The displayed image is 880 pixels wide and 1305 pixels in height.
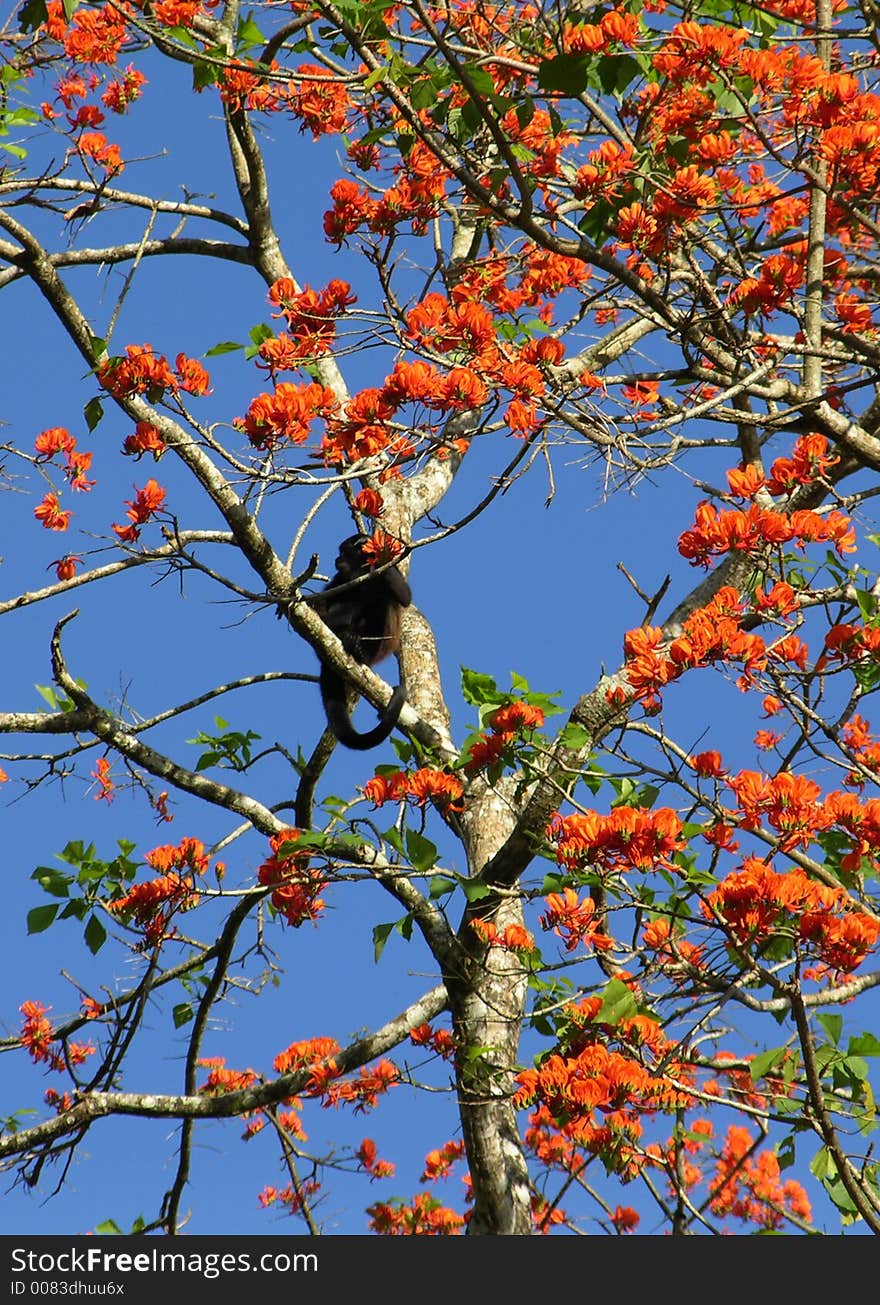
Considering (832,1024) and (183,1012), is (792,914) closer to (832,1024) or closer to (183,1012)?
(832,1024)

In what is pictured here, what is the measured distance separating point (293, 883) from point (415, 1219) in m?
3.19

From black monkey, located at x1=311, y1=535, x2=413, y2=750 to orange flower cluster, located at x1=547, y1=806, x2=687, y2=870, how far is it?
198 centimetres

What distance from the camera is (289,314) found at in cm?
477

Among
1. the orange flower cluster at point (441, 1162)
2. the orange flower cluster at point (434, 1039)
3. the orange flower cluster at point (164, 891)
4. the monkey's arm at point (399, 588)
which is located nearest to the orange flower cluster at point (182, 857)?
the orange flower cluster at point (164, 891)

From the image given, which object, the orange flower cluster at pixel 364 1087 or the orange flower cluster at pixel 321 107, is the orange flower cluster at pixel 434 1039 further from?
the orange flower cluster at pixel 321 107

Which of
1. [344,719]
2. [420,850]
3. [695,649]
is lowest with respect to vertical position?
[420,850]

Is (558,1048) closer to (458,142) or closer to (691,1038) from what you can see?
(691,1038)

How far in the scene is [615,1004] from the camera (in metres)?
3.85

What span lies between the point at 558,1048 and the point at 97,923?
191cm

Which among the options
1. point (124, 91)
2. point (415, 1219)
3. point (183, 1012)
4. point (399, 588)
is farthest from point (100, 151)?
point (415, 1219)

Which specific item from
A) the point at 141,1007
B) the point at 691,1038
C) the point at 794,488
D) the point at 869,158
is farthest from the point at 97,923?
the point at 869,158

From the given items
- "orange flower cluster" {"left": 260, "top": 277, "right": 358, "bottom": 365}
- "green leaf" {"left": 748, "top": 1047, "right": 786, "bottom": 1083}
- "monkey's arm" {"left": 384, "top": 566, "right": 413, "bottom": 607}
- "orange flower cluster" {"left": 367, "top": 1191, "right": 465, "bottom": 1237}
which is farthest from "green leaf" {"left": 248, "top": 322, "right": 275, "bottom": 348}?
"orange flower cluster" {"left": 367, "top": 1191, "right": 465, "bottom": 1237}

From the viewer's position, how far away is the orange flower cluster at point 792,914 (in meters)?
3.78

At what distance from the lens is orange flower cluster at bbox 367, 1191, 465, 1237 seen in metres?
7.05
